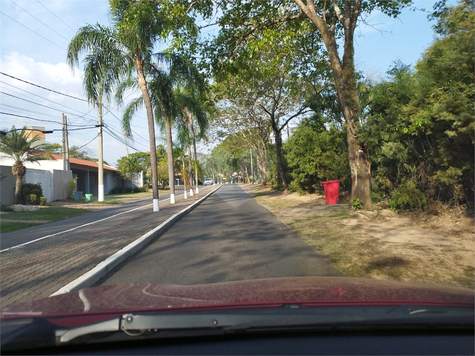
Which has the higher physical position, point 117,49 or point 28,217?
point 117,49

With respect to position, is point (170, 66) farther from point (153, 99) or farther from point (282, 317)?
point (282, 317)

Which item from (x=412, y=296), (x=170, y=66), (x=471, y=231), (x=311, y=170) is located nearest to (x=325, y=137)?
(x=311, y=170)

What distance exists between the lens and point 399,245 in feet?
26.1

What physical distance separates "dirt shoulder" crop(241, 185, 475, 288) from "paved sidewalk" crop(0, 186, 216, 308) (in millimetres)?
4328

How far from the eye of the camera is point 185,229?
39.6ft

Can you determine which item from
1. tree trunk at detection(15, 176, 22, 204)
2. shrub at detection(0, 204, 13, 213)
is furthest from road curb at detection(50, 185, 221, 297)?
tree trunk at detection(15, 176, 22, 204)

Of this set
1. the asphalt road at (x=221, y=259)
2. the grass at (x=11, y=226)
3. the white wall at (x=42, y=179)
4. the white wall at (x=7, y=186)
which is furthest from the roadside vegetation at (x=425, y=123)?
the white wall at (x=42, y=179)

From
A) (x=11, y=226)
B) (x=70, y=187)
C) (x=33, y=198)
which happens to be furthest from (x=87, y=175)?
(x=11, y=226)

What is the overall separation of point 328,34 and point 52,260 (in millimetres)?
9995

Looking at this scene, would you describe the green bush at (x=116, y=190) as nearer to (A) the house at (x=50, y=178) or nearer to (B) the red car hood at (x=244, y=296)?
(A) the house at (x=50, y=178)

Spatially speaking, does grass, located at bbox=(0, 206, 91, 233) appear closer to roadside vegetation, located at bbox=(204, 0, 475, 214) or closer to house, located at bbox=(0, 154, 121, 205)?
house, located at bbox=(0, 154, 121, 205)

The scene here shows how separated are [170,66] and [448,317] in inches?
726

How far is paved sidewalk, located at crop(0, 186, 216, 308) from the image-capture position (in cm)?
554

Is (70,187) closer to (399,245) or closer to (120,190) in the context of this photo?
(120,190)
